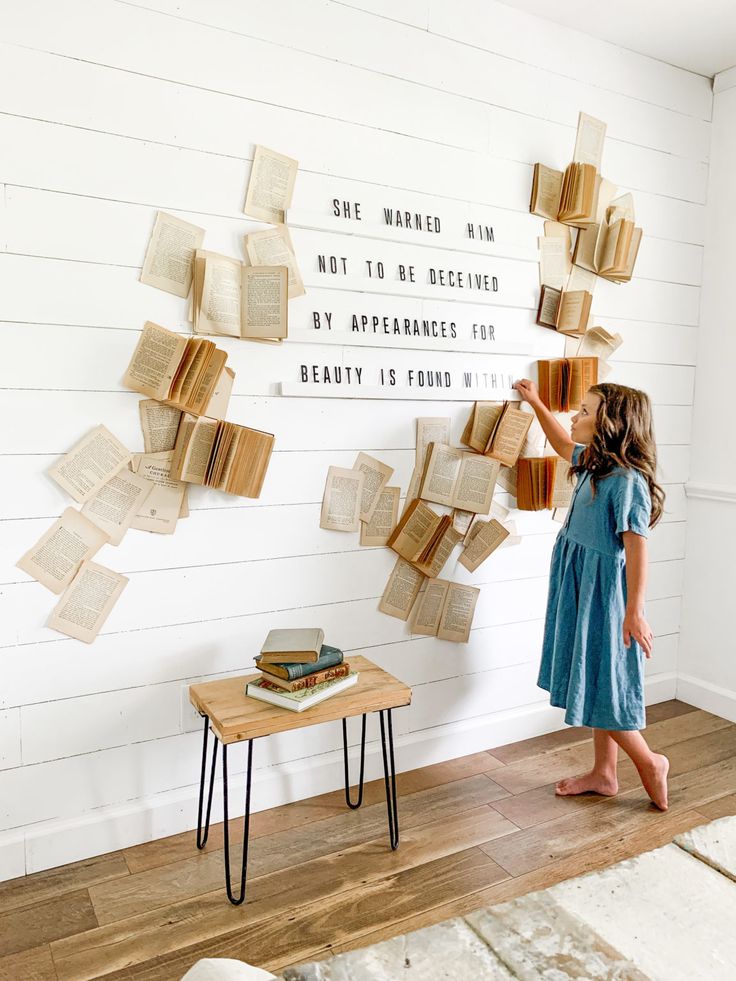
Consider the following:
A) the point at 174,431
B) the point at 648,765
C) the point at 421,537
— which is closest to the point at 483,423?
the point at 421,537

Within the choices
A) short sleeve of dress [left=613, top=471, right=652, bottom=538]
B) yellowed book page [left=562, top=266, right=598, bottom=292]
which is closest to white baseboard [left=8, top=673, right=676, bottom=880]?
short sleeve of dress [left=613, top=471, right=652, bottom=538]

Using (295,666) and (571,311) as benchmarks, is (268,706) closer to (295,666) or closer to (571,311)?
(295,666)

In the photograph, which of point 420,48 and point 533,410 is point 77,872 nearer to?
point 533,410

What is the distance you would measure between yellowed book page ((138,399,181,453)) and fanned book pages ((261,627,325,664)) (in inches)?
21.6

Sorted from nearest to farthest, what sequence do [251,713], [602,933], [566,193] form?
[602,933]
[251,713]
[566,193]

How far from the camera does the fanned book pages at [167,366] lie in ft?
6.29

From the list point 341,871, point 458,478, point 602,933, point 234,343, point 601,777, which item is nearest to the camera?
point 602,933

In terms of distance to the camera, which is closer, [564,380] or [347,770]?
[347,770]

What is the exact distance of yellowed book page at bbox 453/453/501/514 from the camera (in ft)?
7.95

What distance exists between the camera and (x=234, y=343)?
204cm

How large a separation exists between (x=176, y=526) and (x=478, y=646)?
42.3 inches

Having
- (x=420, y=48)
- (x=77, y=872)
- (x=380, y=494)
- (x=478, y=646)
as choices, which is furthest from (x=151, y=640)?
(x=420, y=48)

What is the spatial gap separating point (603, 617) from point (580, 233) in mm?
1270

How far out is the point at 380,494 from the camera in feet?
7.56
